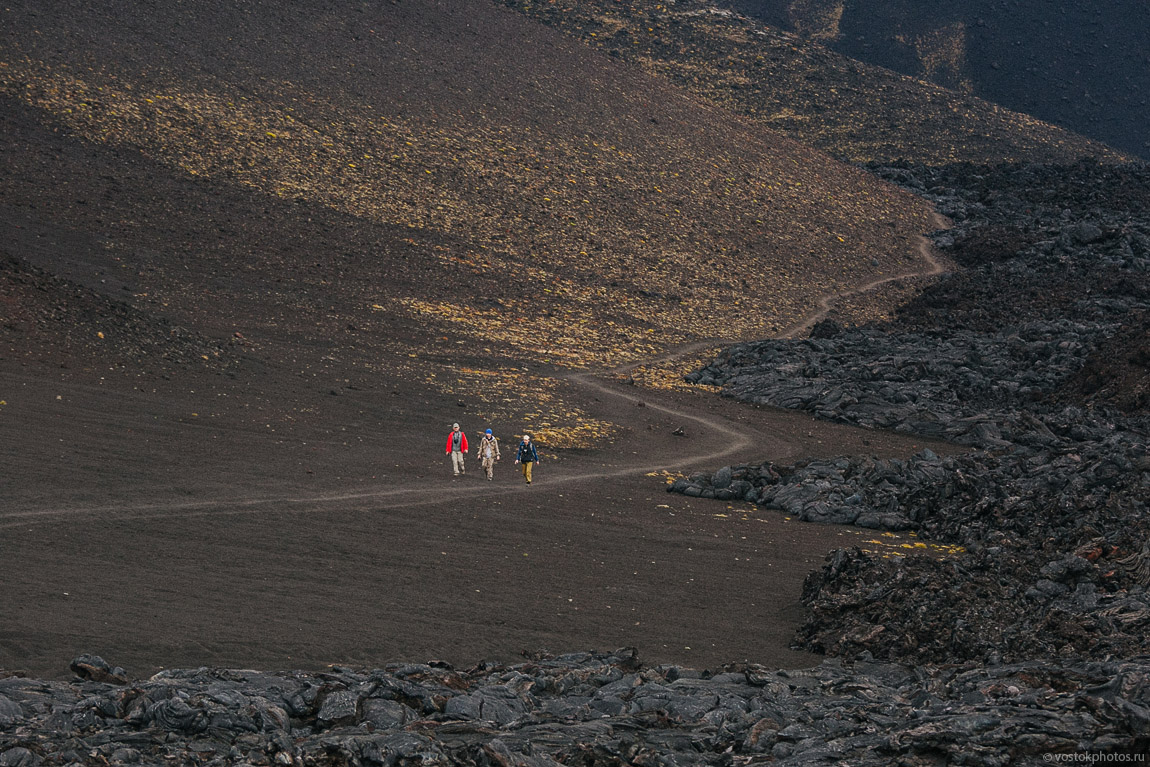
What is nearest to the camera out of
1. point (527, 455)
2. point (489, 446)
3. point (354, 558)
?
point (354, 558)

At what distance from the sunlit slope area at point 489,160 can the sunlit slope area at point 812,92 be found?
20.8 feet

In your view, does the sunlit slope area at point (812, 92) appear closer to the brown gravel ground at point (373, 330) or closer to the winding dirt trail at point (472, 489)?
the brown gravel ground at point (373, 330)

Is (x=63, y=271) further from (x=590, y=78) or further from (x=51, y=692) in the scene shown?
(x=590, y=78)

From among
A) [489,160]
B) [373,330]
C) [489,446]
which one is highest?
[489,160]

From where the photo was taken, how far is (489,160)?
55.2m

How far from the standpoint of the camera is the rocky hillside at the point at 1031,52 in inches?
3765

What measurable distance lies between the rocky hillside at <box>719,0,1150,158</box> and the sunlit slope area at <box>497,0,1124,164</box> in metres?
14.3

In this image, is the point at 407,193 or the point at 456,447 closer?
the point at 456,447

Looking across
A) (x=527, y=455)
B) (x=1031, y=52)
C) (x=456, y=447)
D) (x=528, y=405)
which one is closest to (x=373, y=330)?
(x=528, y=405)

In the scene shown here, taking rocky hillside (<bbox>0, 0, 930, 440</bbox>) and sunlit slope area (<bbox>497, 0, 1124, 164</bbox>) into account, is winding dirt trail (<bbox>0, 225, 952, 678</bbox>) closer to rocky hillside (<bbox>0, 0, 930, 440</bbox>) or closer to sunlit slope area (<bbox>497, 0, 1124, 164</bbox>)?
rocky hillside (<bbox>0, 0, 930, 440</bbox>)

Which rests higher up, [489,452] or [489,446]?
[489,446]

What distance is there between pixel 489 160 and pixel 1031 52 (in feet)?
212

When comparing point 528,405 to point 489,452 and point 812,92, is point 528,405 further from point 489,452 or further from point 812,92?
point 812,92

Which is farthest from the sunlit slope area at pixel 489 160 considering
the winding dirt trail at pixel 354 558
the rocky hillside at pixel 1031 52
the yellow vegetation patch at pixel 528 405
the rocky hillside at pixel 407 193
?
the rocky hillside at pixel 1031 52
